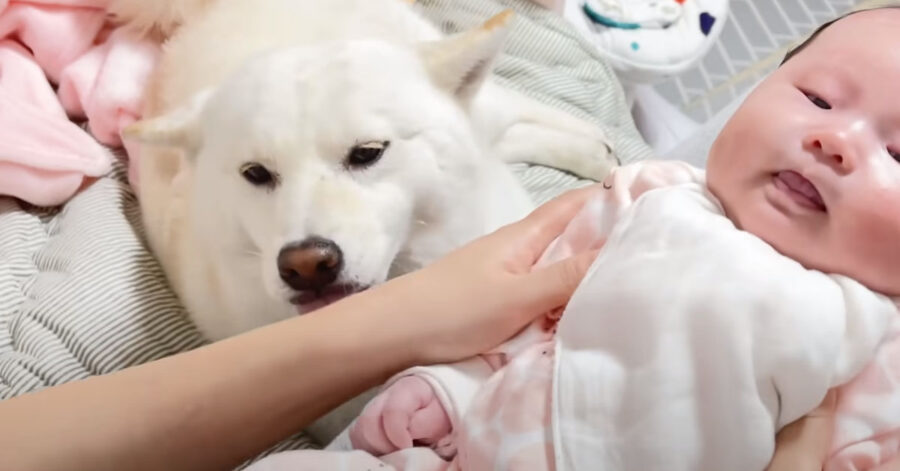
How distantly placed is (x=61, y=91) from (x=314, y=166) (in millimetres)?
702

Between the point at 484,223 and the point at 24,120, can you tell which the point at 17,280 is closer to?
the point at 24,120

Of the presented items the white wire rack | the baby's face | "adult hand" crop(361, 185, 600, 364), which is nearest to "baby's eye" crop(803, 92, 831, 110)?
the baby's face

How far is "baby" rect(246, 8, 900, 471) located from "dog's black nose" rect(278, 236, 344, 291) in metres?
0.15

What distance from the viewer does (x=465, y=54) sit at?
1.01 metres

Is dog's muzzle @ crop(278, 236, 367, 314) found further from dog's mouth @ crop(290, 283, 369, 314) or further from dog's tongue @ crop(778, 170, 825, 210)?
dog's tongue @ crop(778, 170, 825, 210)

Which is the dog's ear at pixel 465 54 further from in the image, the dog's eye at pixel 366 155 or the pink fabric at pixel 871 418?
the pink fabric at pixel 871 418

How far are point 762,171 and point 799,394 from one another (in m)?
0.20

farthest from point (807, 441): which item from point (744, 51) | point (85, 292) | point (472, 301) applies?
point (744, 51)

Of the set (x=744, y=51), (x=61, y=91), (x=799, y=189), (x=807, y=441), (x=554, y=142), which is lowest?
(x=744, y=51)

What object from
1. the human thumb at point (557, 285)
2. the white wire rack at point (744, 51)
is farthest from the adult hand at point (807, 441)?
the white wire rack at point (744, 51)

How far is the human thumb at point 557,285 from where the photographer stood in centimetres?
79

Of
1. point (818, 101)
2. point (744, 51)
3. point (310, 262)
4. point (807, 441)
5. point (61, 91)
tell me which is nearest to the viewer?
point (807, 441)

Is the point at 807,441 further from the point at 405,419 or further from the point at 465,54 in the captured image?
the point at 465,54

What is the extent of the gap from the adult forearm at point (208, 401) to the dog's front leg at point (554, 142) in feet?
2.08
